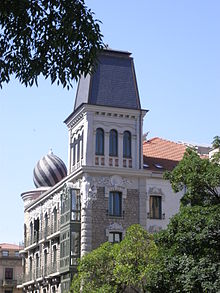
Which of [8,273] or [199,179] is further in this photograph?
[8,273]

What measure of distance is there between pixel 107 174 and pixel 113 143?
2.16 meters

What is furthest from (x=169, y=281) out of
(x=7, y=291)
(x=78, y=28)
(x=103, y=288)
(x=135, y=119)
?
(x=7, y=291)

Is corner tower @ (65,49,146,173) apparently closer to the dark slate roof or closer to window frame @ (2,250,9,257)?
the dark slate roof

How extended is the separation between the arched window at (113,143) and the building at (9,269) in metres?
43.8

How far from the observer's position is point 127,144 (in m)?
43.6

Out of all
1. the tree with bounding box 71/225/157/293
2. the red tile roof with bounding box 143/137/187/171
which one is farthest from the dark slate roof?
the tree with bounding box 71/225/157/293

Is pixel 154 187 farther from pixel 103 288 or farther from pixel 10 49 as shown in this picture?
pixel 10 49

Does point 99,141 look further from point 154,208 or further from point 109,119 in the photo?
point 154,208

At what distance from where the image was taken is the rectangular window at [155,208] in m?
43.0

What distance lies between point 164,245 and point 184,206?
1785mm

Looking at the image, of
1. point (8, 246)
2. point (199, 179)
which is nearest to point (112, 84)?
point (199, 179)

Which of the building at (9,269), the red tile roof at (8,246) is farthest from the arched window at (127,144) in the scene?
the red tile roof at (8,246)

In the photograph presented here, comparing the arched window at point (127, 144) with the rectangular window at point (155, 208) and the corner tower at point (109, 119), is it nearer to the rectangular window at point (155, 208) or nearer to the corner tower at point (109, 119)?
the corner tower at point (109, 119)

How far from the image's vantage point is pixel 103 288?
34125 millimetres
